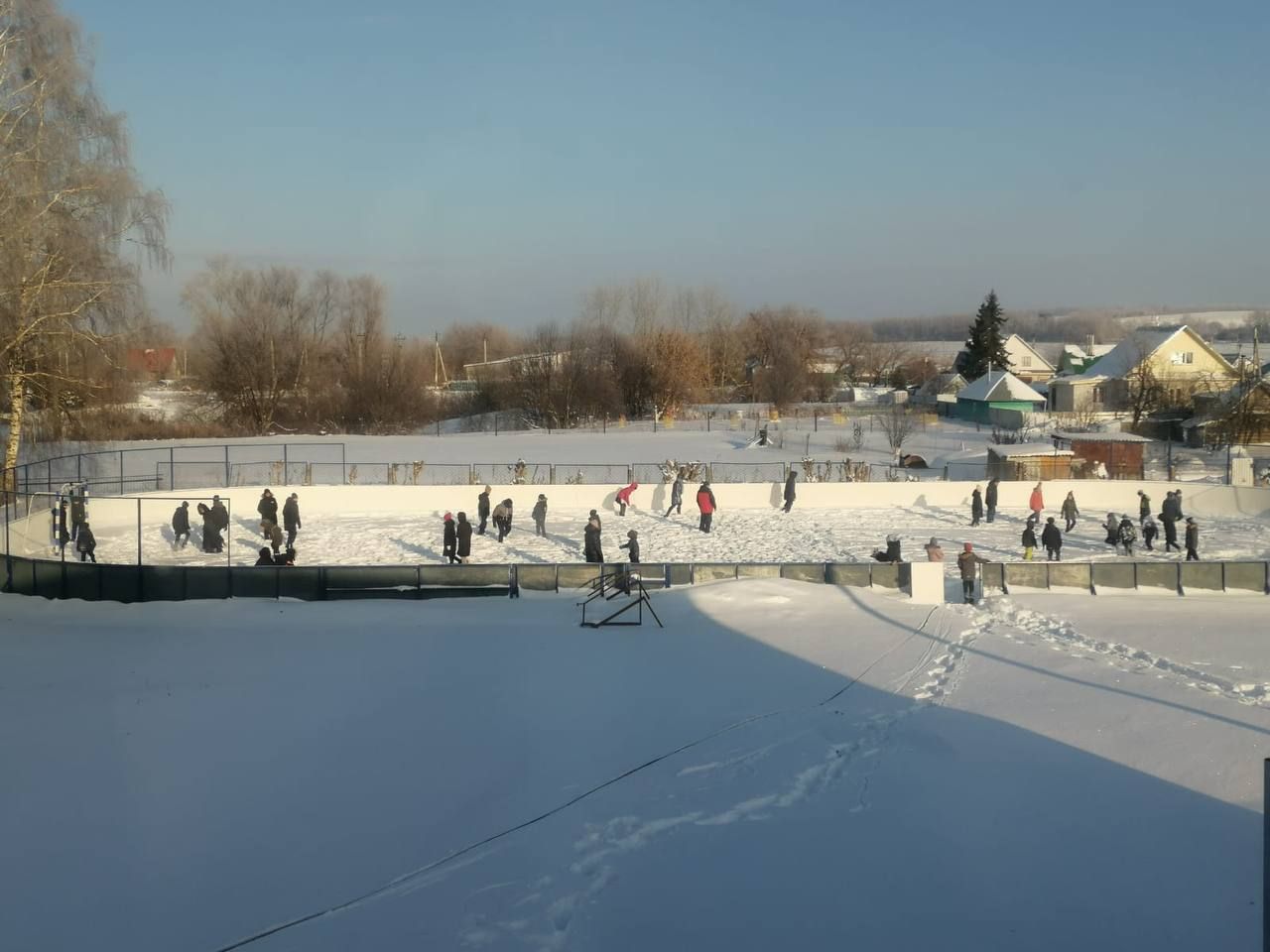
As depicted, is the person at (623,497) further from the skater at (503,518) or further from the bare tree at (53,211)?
the bare tree at (53,211)

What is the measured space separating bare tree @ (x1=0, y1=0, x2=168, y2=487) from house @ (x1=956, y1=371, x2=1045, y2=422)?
42.1 meters

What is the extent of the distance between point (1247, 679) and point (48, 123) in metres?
25.5

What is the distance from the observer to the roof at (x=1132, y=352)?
62.8 metres

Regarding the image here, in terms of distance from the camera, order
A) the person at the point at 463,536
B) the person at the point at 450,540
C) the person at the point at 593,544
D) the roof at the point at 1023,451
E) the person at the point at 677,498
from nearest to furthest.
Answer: the person at the point at 593,544
the person at the point at 463,536
the person at the point at 450,540
the person at the point at 677,498
the roof at the point at 1023,451

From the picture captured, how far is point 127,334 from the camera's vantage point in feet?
91.0

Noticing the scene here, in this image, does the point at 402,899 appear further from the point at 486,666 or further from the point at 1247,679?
the point at 1247,679

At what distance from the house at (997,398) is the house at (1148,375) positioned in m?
2.72

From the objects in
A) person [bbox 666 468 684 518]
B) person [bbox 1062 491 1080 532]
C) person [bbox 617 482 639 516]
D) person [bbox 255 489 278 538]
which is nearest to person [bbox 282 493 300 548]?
person [bbox 255 489 278 538]

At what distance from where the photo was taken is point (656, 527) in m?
27.4

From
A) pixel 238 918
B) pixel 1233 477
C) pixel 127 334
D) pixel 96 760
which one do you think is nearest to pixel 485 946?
pixel 238 918

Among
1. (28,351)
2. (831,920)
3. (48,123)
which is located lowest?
(831,920)

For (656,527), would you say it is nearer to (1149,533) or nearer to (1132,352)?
(1149,533)

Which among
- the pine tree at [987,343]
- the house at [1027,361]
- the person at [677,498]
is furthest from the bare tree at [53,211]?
the house at [1027,361]

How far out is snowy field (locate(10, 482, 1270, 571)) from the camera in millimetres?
23281
